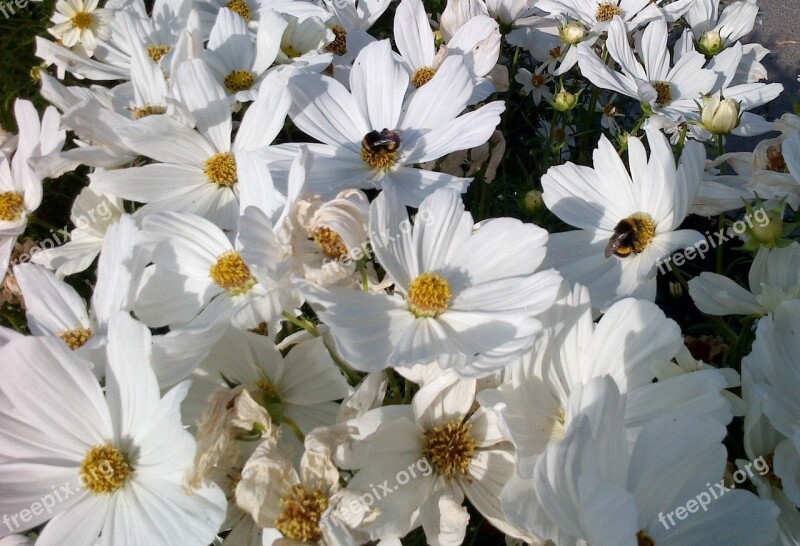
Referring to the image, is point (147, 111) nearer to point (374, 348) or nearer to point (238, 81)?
point (238, 81)

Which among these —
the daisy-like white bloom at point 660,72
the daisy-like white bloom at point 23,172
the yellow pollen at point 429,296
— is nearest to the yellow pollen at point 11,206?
the daisy-like white bloom at point 23,172

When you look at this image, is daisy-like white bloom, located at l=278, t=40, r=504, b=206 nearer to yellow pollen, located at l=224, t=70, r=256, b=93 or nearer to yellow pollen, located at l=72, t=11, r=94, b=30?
yellow pollen, located at l=224, t=70, r=256, b=93

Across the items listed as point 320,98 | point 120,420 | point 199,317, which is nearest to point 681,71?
point 320,98

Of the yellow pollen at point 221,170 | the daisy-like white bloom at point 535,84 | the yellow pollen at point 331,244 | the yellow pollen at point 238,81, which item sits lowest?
the daisy-like white bloom at point 535,84

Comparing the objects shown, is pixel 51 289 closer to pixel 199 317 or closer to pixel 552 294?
pixel 199 317

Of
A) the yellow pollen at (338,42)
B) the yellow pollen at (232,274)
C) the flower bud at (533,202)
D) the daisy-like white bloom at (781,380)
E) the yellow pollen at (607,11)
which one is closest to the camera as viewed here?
the daisy-like white bloom at (781,380)

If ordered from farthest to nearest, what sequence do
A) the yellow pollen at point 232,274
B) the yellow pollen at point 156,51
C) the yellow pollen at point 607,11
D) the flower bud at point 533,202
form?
the yellow pollen at point 607,11, the yellow pollen at point 156,51, the flower bud at point 533,202, the yellow pollen at point 232,274

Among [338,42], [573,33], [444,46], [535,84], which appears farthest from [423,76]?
[535,84]

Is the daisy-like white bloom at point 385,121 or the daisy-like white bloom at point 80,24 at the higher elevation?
the daisy-like white bloom at point 80,24

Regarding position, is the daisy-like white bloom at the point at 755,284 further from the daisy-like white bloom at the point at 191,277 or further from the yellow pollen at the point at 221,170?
the yellow pollen at the point at 221,170
